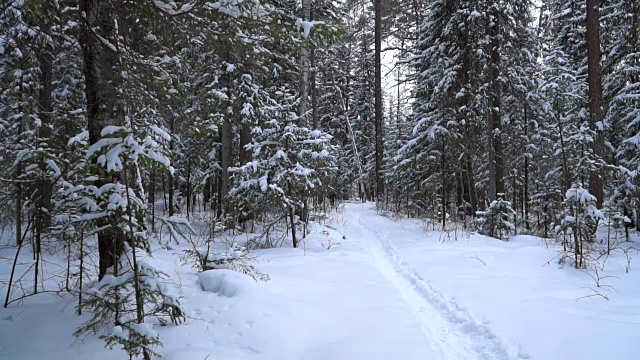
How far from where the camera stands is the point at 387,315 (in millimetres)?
4570

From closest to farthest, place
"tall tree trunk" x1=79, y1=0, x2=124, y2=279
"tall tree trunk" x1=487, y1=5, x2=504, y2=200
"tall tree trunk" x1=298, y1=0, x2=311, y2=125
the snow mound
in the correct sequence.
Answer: "tall tree trunk" x1=79, y1=0, x2=124, y2=279
the snow mound
"tall tree trunk" x1=298, y1=0, x2=311, y2=125
"tall tree trunk" x1=487, y1=5, x2=504, y2=200

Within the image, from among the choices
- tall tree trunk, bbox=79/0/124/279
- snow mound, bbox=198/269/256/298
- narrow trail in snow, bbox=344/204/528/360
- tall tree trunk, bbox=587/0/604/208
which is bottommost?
narrow trail in snow, bbox=344/204/528/360

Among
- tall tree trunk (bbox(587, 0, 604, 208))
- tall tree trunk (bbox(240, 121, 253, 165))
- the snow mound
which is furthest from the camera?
tall tree trunk (bbox(240, 121, 253, 165))

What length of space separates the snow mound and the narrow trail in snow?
2.43 meters

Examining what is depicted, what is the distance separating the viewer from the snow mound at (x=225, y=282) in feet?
16.4

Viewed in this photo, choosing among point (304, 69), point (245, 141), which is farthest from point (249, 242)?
point (245, 141)

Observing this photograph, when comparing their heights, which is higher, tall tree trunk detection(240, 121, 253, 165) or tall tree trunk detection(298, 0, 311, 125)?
tall tree trunk detection(298, 0, 311, 125)

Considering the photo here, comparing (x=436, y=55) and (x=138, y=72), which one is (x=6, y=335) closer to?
(x=138, y=72)

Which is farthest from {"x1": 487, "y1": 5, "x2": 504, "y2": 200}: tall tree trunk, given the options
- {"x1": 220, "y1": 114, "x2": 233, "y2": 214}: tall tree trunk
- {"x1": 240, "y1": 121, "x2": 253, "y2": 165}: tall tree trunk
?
{"x1": 220, "y1": 114, "x2": 233, "y2": 214}: tall tree trunk

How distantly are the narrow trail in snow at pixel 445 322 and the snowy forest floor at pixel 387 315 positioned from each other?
16mm

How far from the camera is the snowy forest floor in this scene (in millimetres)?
3674

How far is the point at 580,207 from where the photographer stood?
622 centimetres

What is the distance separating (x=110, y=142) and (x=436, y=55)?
1395 cm

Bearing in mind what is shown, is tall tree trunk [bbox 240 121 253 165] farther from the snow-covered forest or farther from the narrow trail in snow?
the narrow trail in snow
